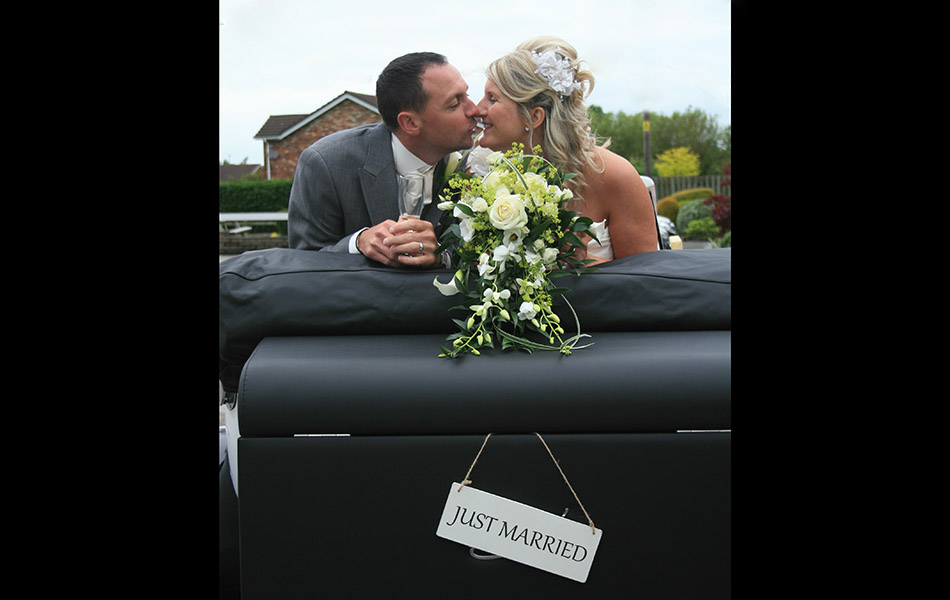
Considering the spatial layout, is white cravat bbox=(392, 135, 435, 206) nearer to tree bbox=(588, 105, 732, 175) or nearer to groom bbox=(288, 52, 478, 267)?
groom bbox=(288, 52, 478, 267)

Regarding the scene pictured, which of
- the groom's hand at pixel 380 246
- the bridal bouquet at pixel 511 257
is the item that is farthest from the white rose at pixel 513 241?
the groom's hand at pixel 380 246

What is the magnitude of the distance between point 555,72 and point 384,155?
25.9 inches

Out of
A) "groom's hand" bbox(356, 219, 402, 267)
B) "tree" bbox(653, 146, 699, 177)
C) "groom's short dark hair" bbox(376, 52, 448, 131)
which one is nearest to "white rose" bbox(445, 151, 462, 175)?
"groom's short dark hair" bbox(376, 52, 448, 131)

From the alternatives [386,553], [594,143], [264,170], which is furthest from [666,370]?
[264,170]

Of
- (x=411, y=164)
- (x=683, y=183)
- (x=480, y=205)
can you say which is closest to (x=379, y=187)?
(x=411, y=164)

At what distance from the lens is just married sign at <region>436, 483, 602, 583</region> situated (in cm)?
149

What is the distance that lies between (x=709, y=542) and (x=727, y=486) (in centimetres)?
12

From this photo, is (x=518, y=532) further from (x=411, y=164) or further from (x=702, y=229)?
(x=702, y=229)

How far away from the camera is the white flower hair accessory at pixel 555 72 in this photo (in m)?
2.39

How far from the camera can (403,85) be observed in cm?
279

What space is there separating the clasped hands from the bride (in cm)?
74

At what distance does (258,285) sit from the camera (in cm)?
173

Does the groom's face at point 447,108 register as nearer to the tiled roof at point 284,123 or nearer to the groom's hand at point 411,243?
the groom's hand at point 411,243

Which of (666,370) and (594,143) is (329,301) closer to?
(666,370)
